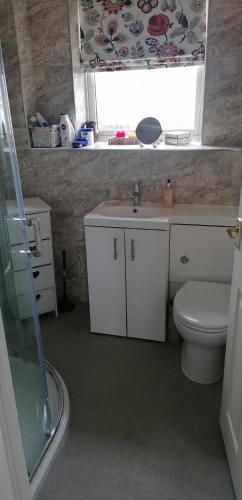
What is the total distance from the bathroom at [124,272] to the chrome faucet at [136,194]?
0.17ft

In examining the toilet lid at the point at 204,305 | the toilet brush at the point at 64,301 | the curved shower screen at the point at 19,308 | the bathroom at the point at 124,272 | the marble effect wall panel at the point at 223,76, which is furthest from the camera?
the toilet brush at the point at 64,301

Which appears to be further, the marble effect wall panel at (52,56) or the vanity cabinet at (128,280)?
the marble effect wall panel at (52,56)

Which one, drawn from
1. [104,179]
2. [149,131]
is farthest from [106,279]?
[149,131]

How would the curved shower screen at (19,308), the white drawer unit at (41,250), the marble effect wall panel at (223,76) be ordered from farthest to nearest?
the white drawer unit at (41,250), the marble effect wall panel at (223,76), the curved shower screen at (19,308)

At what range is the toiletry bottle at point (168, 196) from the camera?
228 centimetres

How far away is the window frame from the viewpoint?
233 centimetres

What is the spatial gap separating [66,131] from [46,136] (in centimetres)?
14

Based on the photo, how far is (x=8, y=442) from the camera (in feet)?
3.21

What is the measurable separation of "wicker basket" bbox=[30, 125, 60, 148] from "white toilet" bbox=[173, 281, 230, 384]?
129cm

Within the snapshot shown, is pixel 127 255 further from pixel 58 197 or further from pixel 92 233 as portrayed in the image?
pixel 58 197

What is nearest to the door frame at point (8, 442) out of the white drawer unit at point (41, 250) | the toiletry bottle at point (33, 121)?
the white drawer unit at point (41, 250)

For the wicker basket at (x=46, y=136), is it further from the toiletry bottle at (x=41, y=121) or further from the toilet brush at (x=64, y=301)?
the toilet brush at (x=64, y=301)

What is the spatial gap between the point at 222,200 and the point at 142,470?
5.03 feet

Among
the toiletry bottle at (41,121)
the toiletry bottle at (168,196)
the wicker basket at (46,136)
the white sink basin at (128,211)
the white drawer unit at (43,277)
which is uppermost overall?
the toiletry bottle at (41,121)
